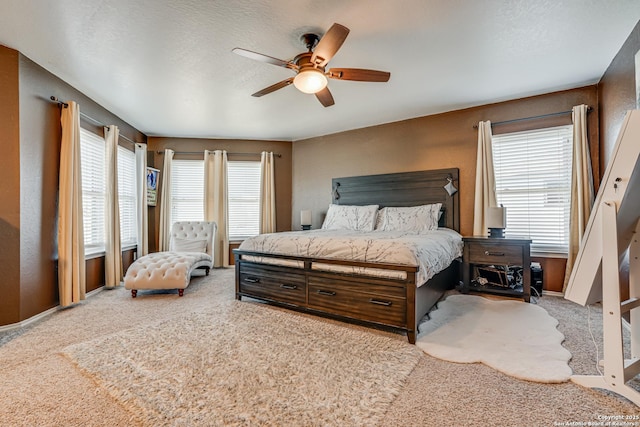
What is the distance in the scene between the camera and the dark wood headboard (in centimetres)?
425

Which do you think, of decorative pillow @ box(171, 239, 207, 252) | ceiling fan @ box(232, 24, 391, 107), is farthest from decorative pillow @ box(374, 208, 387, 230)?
decorative pillow @ box(171, 239, 207, 252)

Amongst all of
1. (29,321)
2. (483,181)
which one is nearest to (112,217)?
(29,321)

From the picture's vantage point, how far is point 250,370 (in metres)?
1.86

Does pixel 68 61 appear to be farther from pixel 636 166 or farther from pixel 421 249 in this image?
pixel 636 166

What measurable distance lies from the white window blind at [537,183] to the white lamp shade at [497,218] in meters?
0.58

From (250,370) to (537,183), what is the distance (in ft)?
13.2

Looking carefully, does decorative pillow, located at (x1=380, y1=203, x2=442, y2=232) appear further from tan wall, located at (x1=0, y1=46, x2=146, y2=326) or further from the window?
tan wall, located at (x1=0, y1=46, x2=146, y2=326)

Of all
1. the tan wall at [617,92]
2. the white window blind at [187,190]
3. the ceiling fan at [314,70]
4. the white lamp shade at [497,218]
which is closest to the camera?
the ceiling fan at [314,70]

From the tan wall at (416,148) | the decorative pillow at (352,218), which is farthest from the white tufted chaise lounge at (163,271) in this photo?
the tan wall at (416,148)

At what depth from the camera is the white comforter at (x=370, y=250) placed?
2.36 meters

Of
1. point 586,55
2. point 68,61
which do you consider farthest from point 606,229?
point 68,61

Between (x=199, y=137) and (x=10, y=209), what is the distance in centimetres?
334

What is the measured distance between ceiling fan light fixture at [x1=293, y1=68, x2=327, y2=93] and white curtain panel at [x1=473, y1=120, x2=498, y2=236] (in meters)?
2.61

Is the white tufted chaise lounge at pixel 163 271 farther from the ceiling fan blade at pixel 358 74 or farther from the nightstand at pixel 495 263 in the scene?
the nightstand at pixel 495 263
